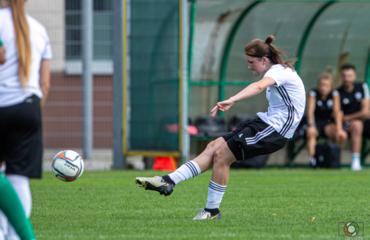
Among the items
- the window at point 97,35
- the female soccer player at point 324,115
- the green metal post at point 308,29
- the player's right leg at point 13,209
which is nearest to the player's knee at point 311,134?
the female soccer player at point 324,115

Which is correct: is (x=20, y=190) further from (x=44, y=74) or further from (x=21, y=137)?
(x=44, y=74)

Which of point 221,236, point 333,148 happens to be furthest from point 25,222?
point 333,148

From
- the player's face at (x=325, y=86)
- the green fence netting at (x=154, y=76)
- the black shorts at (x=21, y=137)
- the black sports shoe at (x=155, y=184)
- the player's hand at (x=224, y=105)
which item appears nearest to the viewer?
the black shorts at (x=21, y=137)

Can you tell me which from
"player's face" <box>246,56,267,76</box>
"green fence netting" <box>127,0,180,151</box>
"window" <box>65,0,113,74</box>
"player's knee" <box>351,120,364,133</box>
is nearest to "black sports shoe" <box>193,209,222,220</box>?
"player's face" <box>246,56,267,76</box>

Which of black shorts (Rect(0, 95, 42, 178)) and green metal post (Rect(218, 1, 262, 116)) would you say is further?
green metal post (Rect(218, 1, 262, 116))

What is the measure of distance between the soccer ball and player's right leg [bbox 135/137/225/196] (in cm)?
117

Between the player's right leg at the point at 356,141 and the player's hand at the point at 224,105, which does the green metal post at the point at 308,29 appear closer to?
the player's right leg at the point at 356,141

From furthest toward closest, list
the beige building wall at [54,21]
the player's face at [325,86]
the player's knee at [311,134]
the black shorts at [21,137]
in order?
1. the beige building wall at [54,21]
2. the player's face at [325,86]
3. the player's knee at [311,134]
4. the black shorts at [21,137]

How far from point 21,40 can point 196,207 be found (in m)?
2.72

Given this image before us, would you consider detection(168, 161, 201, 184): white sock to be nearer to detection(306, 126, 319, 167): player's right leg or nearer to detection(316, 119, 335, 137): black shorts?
detection(306, 126, 319, 167): player's right leg

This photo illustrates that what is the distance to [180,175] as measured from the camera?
464 cm

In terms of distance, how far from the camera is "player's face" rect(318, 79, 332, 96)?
34.5ft

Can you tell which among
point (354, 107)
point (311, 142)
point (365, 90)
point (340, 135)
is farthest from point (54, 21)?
point (365, 90)

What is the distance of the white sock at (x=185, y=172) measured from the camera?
182 inches
